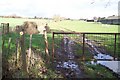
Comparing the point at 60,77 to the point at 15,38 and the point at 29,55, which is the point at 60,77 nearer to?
the point at 29,55

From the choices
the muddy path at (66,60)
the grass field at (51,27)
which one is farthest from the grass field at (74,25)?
the muddy path at (66,60)

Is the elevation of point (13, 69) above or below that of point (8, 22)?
below

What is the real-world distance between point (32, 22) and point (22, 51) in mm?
638

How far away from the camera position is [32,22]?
571 cm

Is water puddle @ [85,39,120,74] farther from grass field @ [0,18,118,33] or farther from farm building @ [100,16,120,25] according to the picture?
farm building @ [100,16,120,25]

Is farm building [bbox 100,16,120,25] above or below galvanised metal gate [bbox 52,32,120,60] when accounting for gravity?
above

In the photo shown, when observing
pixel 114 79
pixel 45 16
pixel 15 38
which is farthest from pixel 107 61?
pixel 15 38

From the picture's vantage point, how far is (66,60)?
5926mm

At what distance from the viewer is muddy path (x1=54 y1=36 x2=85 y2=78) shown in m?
5.75

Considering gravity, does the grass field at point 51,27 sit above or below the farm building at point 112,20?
below

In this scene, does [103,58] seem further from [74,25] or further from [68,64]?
[74,25]

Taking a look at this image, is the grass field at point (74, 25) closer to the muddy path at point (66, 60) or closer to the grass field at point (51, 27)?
the grass field at point (51, 27)

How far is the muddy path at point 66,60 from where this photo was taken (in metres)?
Result: 5.75

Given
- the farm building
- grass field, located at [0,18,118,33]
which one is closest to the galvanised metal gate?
grass field, located at [0,18,118,33]
